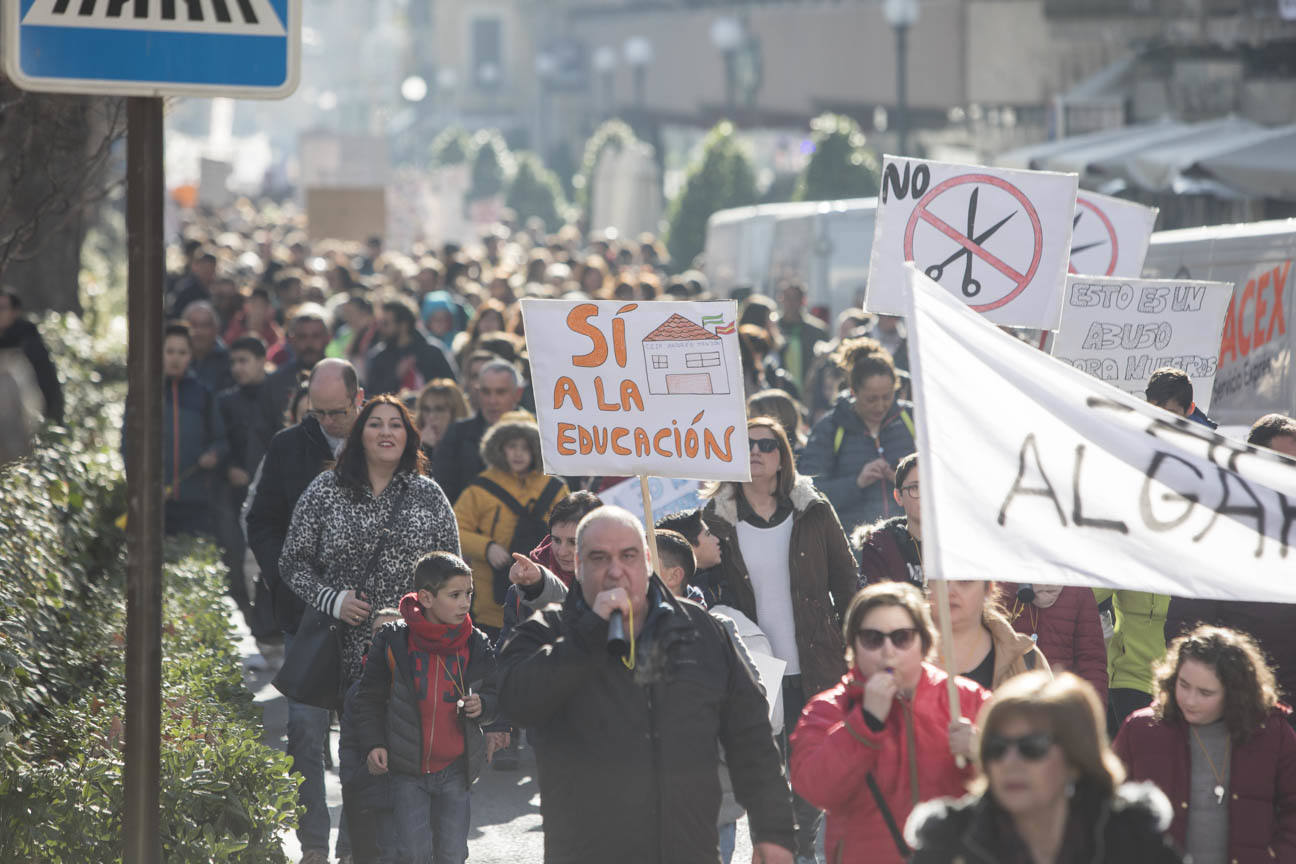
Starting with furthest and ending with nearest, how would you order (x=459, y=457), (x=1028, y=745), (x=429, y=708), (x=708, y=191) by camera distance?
1. (x=708, y=191)
2. (x=459, y=457)
3. (x=429, y=708)
4. (x=1028, y=745)

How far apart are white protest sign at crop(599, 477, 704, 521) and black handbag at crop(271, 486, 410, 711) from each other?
6.36 feet

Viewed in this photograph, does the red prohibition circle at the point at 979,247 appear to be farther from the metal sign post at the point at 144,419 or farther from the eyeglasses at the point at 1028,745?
the eyeglasses at the point at 1028,745

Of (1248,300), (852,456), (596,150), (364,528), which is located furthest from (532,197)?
(364,528)

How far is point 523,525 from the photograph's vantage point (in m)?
8.87

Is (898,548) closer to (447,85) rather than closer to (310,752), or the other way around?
(310,752)

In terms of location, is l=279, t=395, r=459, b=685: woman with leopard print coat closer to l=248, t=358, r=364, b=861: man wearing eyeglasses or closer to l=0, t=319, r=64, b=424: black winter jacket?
l=248, t=358, r=364, b=861: man wearing eyeglasses

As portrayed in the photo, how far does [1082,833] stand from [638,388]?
3.33 metres

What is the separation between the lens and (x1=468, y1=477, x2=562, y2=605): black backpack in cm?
885

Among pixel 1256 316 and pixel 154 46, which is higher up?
pixel 154 46

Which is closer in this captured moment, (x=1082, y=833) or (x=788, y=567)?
(x=1082, y=833)

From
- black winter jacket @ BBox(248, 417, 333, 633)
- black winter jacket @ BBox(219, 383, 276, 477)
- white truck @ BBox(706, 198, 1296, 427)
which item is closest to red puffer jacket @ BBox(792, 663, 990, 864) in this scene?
black winter jacket @ BBox(248, 417, 333, 633)

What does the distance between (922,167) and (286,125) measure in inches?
6611

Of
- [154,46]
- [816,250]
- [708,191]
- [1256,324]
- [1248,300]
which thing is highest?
[708,191]

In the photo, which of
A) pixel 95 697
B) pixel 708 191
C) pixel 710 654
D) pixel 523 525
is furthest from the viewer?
pixel 708 191
